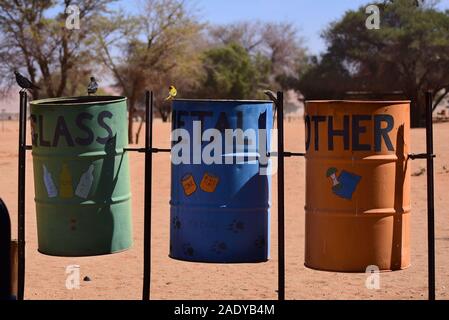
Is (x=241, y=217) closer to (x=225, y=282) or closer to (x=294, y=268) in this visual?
(x=225, y=282)

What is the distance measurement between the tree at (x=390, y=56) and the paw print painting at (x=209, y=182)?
32.8m

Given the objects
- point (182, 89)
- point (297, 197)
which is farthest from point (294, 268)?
point (182, 89)

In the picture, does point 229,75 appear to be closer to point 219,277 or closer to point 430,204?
point 219,277

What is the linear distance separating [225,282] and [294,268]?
97 cm

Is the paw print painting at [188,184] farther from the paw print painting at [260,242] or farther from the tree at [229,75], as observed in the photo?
the tree at [229,75]

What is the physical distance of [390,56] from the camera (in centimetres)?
4575

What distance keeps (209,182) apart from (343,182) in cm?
99

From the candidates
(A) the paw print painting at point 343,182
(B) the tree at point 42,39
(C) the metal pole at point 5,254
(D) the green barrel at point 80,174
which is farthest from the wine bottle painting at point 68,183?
(B) the tree at point 42,39

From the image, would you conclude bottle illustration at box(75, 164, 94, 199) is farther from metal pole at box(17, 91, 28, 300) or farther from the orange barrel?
the orange barrel

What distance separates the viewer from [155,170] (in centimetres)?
1839

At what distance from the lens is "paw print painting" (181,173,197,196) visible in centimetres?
653

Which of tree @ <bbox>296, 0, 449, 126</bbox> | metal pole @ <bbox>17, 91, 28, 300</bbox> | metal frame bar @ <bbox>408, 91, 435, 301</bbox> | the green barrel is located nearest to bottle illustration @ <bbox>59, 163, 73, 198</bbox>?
the green barrel

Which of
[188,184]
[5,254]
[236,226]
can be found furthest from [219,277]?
[5,254]

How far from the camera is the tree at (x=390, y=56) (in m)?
43.8
